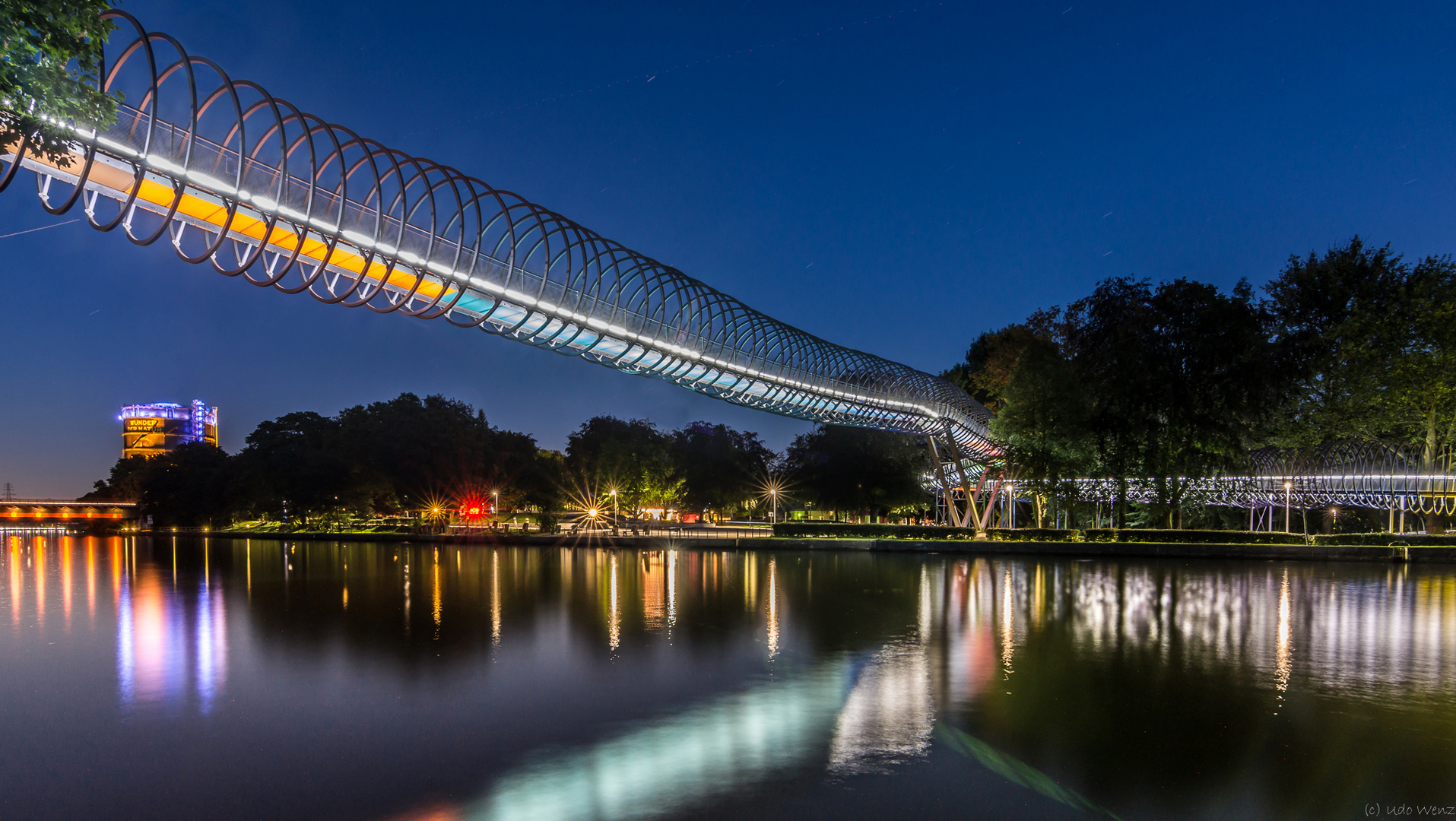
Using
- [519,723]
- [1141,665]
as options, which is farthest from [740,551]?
[519,723]

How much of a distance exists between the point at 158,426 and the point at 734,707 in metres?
221

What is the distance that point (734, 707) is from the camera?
10.5 meters

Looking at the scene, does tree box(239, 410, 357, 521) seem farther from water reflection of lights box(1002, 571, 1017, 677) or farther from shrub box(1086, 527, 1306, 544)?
water reflection of lights box(1002, 571, 1017, 677)

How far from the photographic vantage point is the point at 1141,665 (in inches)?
510

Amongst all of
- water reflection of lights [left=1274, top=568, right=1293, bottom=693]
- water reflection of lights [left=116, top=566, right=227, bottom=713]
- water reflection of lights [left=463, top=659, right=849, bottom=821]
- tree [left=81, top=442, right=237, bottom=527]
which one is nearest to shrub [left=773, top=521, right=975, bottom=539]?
water reflection of lights [left=1274, top=568, right=1293, bottom=693]

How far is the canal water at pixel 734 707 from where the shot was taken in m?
7.53

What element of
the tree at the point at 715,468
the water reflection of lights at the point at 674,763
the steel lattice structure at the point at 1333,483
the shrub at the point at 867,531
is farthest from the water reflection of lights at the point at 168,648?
the tree at the point at 715,468

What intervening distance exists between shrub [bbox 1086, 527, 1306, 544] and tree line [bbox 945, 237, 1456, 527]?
1733mm

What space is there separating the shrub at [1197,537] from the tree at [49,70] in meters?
41.7

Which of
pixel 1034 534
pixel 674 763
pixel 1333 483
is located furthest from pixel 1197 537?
pixel 674 763

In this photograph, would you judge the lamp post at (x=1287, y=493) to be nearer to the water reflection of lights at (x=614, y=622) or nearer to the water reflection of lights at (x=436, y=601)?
the water reflection of lights at (x=614, y=622)

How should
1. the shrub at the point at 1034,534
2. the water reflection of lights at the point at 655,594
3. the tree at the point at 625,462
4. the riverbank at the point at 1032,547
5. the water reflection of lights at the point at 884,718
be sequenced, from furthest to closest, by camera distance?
the tree at the point at 625,462 → the shrub at the point at 1034,534 → the riverbank at the point at 1032,547 → the water reflection of lights at the point at 655,594 → the water reflection of lights at the point at 884,718

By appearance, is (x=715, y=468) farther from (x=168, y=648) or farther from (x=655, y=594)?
(x=168, y=648)

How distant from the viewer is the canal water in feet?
24.7
